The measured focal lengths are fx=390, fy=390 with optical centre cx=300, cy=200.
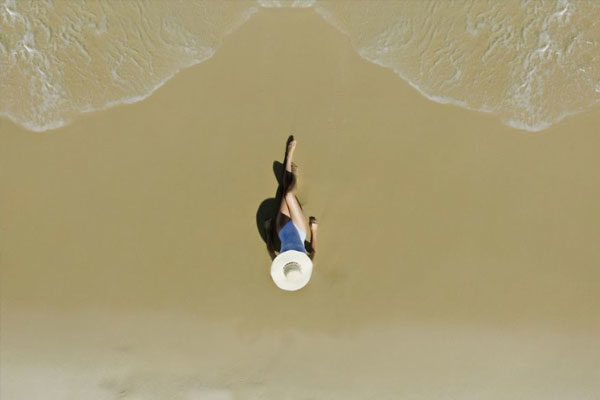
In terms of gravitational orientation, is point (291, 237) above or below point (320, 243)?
below

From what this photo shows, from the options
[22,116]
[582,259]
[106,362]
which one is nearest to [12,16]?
[22,116]

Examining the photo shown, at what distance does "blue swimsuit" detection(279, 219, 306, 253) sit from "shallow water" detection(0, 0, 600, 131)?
2.22 meters

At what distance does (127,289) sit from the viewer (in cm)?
467

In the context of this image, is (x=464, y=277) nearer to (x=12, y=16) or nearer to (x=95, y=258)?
(x=95, y=258)

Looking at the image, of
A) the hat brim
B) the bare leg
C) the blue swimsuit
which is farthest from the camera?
the bare leg

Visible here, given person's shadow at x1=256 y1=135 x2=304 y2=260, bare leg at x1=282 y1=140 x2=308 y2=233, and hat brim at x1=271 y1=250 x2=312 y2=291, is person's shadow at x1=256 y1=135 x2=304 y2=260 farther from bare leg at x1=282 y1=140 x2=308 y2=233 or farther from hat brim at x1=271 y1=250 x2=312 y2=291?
hat brim at x1=271 y1=250 x2=312 y2=291

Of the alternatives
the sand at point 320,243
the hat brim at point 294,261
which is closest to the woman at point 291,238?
the hat brim at point 294,261

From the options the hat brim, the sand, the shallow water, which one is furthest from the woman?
the shallow water

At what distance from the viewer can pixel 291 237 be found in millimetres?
4188

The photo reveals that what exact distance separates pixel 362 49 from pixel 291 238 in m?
2.39

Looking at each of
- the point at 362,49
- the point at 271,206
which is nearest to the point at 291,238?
the point at 271,206

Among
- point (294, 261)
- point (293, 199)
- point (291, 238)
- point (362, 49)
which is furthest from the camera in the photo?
point (362, 49)

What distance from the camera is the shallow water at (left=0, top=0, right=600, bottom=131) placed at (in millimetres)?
4605

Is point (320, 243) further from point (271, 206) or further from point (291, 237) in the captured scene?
point (271, 206)
